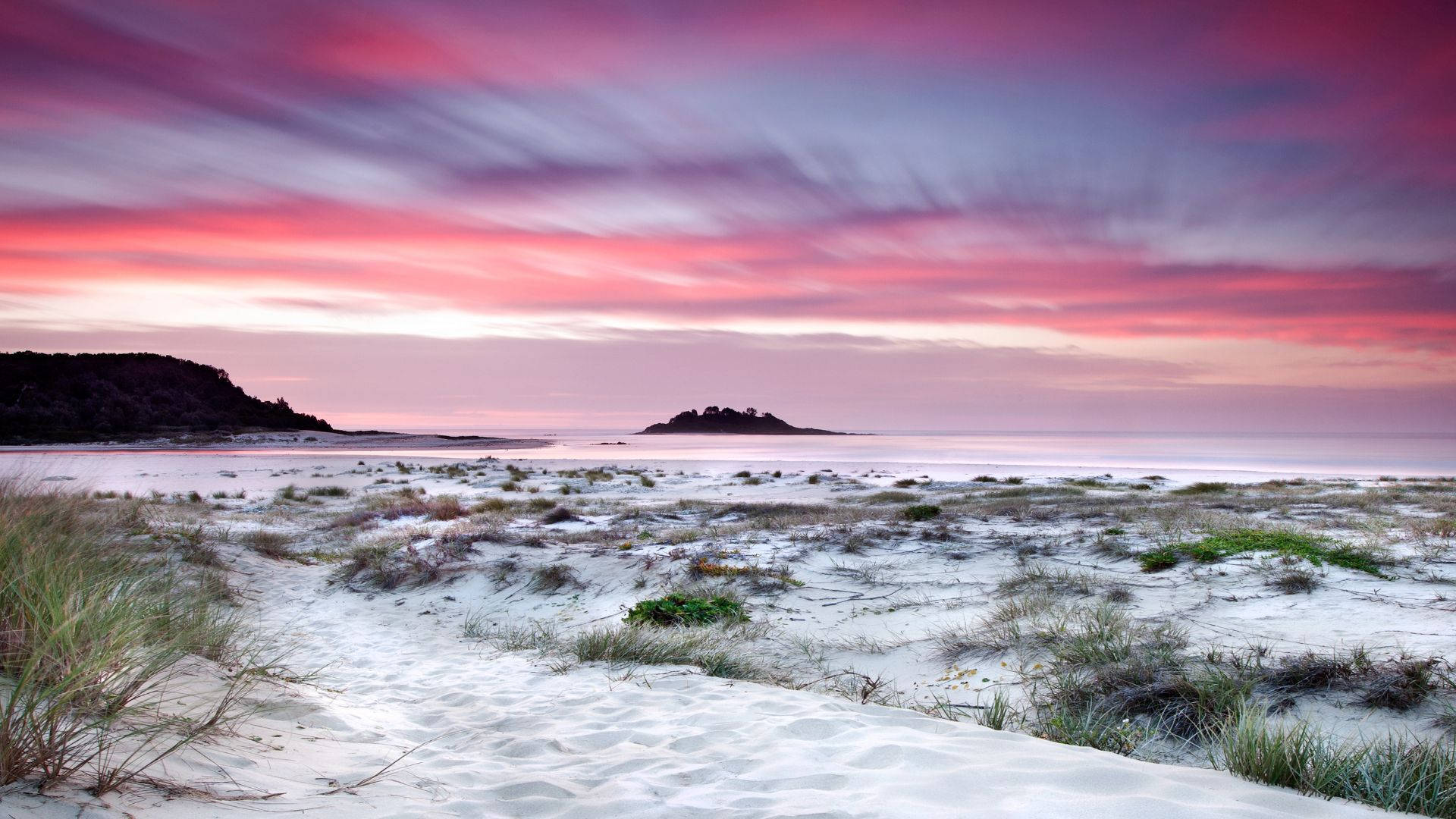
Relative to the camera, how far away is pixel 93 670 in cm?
351

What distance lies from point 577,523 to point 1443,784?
52.3ft

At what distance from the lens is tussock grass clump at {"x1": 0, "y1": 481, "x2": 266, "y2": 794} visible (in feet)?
9.66

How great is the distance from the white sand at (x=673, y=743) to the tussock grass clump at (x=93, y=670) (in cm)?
20

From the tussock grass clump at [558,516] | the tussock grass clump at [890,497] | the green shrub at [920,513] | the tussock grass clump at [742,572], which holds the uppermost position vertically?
the green shrub at [920,513]

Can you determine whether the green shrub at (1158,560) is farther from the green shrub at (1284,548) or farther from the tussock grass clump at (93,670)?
the tussock grass clump at (93,670)

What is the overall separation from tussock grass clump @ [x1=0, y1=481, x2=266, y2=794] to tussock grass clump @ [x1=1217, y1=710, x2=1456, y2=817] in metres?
5.35

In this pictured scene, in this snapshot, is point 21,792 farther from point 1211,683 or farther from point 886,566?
point 886,566

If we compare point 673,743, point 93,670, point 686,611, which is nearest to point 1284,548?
point 686,611

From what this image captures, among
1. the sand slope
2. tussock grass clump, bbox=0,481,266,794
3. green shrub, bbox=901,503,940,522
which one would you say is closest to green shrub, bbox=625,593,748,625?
the sand slope

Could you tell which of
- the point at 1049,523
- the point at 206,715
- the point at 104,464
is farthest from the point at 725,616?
the point at 104,464

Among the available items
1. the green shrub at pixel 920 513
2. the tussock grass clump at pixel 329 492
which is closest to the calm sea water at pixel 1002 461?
the tussock grass clump at pixel 329 492

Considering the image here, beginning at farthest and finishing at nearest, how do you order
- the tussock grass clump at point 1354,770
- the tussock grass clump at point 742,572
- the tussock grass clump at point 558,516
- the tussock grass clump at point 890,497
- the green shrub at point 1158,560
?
the tussock grass clump at point 890,497 → the tussock grass clump at point 558,516 → the tussock grass clump at point 742,572 → the green shrub at point 1158,560 → the tussock grass clump at point 1354,770

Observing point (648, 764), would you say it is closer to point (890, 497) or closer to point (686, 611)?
point (686, 611)

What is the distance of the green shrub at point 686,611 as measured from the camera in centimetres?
873
